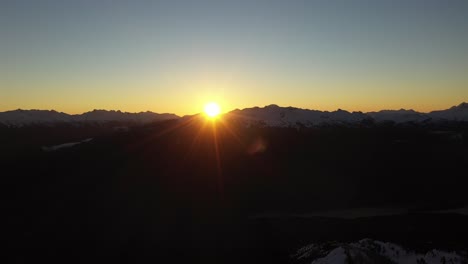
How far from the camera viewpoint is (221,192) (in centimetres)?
11981

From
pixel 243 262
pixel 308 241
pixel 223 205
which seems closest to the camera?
pixel 243 262

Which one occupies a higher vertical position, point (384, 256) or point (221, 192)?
point (384, 256)

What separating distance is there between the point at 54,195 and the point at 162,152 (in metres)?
36.8

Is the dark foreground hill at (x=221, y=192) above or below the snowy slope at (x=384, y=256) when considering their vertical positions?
below

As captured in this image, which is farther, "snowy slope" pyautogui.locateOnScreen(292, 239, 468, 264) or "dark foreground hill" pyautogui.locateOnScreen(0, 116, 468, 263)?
"dark foreground hill" pyautogui.locateOnScreen(0, 116, 468, 263)

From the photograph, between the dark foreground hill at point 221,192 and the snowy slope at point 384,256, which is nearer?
the snowy slope at point 384,256

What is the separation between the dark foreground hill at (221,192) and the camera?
79125 mm

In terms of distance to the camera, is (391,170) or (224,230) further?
(391,170)

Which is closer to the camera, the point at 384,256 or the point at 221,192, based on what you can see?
the point at 384,256

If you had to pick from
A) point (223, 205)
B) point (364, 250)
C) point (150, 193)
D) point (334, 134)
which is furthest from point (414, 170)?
point (364, 250)

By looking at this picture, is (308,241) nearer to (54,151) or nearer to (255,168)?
(255,168)

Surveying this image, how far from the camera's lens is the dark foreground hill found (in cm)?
7912

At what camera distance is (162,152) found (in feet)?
454

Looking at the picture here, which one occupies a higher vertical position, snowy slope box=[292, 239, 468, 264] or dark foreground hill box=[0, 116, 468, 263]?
snowy slope box=[292, 239, 468, 264]
